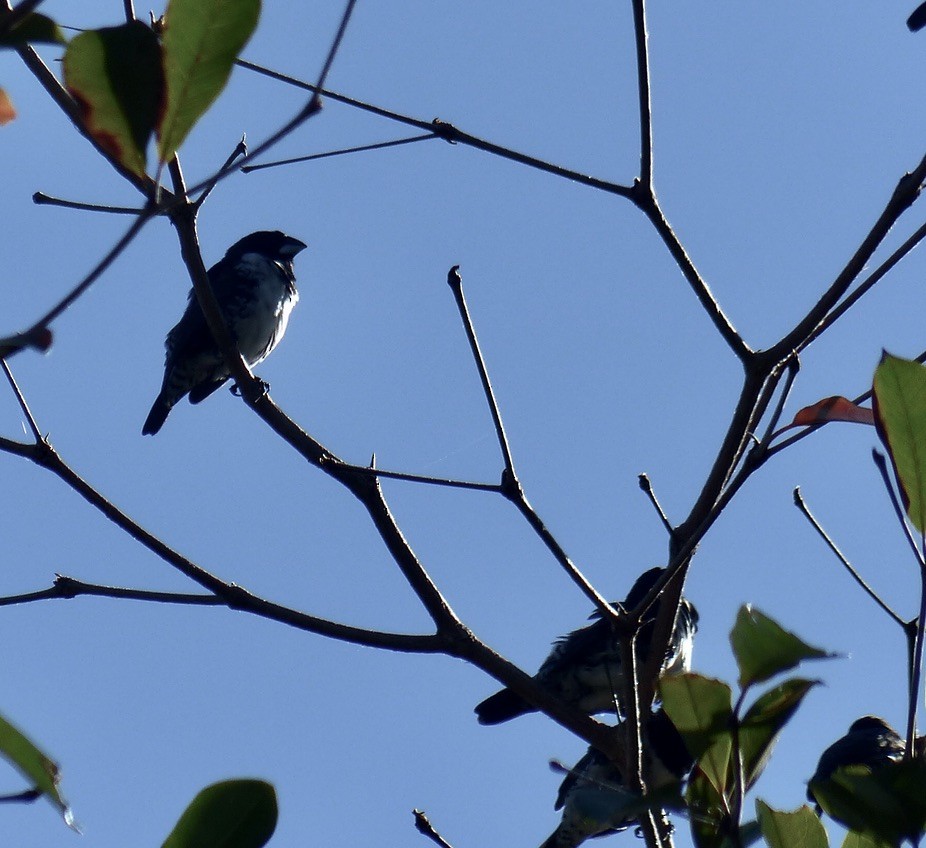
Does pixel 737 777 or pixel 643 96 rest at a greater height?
pixel 643 96

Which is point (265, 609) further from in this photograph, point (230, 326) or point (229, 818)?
point (230, 326)

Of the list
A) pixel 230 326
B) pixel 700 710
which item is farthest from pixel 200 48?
pixel 230 326

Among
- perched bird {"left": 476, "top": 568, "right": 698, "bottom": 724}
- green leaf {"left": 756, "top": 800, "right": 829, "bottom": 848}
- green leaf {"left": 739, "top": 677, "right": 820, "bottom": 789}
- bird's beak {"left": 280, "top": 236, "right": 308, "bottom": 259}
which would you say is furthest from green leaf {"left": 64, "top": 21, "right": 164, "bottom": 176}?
bird's beak {"left": 280, "top": 236, "right": 308, "bottom": 259}

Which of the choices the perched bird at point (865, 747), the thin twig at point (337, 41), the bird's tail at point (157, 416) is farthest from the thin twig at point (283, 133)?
the bird's tail at point (157, 416)

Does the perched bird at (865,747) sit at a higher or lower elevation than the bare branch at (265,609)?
higher

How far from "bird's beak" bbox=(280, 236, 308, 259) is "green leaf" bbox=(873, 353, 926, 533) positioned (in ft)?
24.5

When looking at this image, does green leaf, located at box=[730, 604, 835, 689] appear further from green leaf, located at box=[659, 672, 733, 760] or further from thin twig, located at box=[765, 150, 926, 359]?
thin twig, located at box=[765, 150, 926, 359]

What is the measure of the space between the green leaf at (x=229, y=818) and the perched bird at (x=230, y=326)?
246 inches

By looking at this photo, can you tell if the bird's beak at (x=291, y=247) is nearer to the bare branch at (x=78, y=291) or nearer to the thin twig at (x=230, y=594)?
the thin twig at (x=230, y=594)

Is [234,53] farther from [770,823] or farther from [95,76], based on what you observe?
[770,823]

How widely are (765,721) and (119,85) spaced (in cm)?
99

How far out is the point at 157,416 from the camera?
313 inches

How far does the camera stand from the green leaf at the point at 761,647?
52.1 inches

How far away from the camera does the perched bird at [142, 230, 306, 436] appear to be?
7.63m
